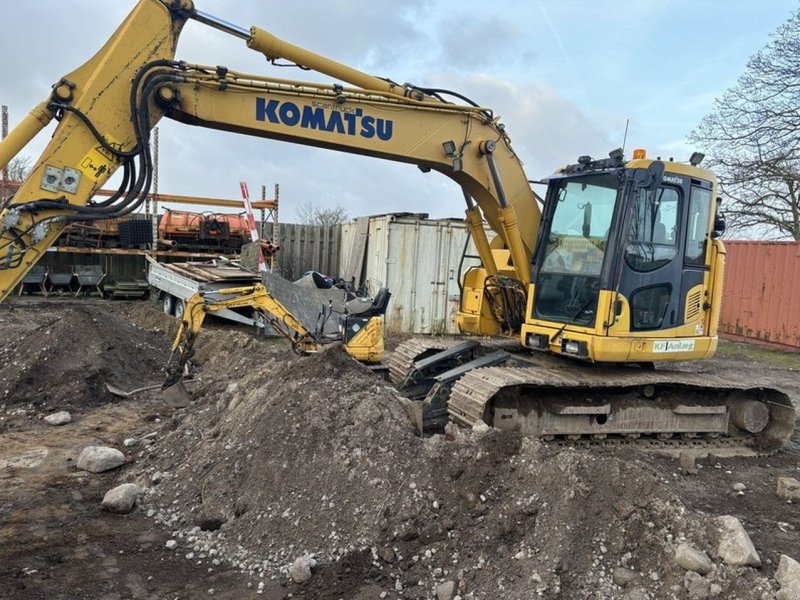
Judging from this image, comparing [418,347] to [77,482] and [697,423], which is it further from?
[77,482]

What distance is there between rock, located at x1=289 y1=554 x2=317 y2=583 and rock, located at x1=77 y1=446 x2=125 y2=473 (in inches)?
84.2

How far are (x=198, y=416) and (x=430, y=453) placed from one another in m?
2.28

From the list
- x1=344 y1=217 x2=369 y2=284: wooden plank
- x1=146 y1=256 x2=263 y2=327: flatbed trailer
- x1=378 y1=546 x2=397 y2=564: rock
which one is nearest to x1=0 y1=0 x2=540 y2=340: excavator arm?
x1=378 y1=546 x2=397 y2=564: rock

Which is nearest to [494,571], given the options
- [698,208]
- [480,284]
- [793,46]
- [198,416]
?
[198,416]

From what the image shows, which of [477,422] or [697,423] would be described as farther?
[697,423]

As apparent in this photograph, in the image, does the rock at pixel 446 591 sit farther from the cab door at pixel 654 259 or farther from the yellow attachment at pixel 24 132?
the yellow attachment at pixel 24 132

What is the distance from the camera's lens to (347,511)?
3850mm

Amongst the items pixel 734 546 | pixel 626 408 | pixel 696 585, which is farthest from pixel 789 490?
pixel 696 585

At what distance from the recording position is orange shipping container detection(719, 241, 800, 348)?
13.7 meters

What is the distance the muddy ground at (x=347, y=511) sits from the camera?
3.35 m

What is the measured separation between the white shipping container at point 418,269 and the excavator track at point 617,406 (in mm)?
6276

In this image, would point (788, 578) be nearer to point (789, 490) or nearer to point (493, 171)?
point (789, 490)

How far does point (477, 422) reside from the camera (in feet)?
16.5

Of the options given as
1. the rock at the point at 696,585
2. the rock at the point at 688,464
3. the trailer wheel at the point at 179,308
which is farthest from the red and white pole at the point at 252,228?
the rock at the point at 696,585
